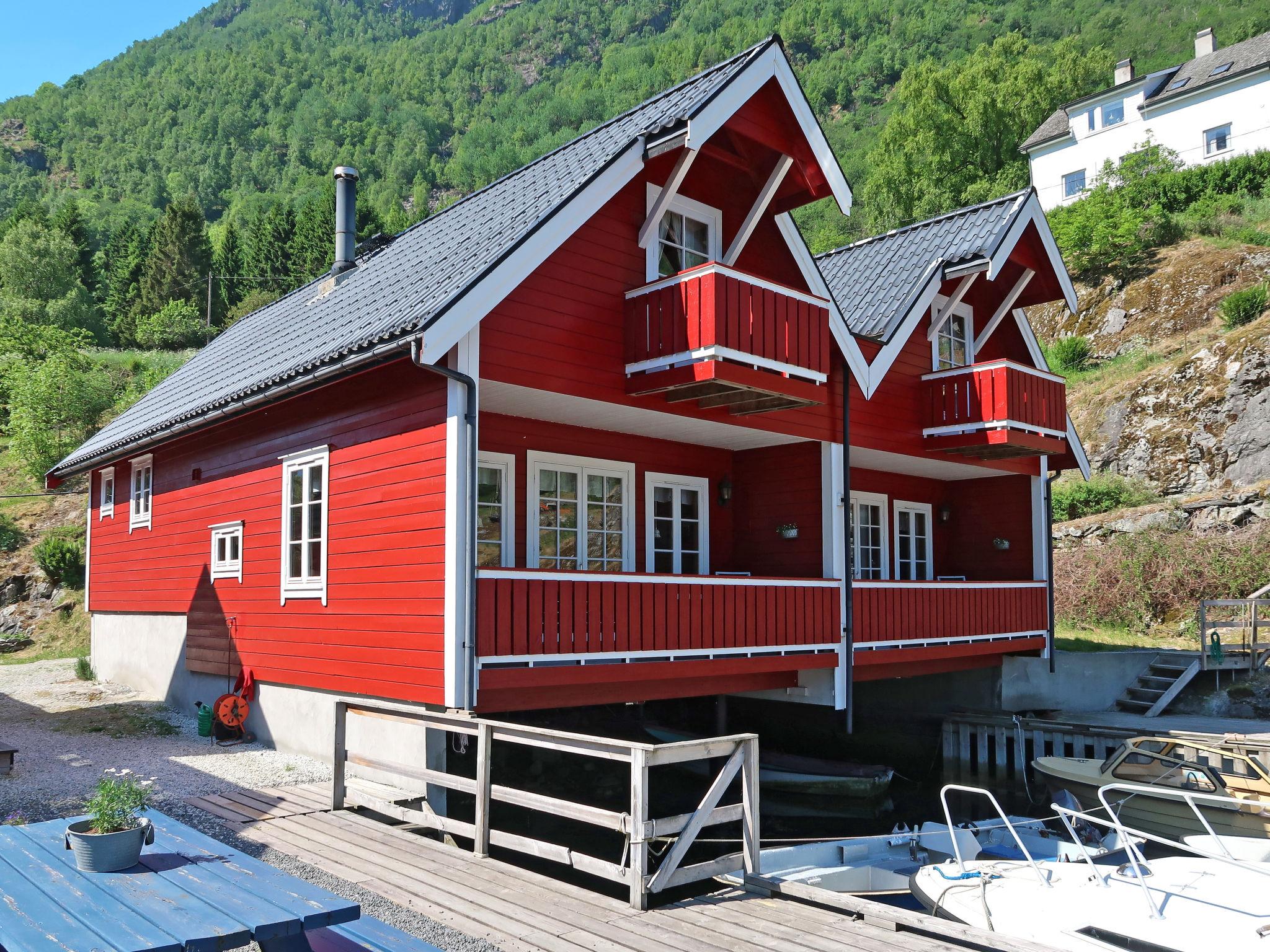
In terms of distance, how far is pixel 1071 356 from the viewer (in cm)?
3828

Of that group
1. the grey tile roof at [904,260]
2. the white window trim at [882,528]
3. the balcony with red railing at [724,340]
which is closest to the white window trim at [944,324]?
the grey tile roof at [904,260]

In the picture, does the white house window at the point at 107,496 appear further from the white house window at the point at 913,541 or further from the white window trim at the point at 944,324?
the white window trim at the point at 944,324

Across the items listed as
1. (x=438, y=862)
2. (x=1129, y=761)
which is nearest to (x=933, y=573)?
(x=1129, y=761)

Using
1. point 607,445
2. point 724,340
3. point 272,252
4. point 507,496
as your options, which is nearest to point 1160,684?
point 607,445

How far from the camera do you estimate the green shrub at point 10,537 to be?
28234mm

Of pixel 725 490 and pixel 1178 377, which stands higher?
pixel 1178 377

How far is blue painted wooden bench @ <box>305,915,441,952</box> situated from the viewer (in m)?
5.20

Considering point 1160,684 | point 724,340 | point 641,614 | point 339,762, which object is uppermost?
point 724,340

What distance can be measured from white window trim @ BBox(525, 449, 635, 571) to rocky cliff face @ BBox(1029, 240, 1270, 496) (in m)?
21.0

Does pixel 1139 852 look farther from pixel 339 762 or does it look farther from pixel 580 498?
pixel 580 498

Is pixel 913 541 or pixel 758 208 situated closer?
pixel 758 208

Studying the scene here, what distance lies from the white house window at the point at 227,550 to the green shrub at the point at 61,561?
1406 centimetres

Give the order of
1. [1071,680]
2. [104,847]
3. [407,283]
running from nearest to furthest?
[104,847] → [407,283] → [1071,680]

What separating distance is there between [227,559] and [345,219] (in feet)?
21.3
